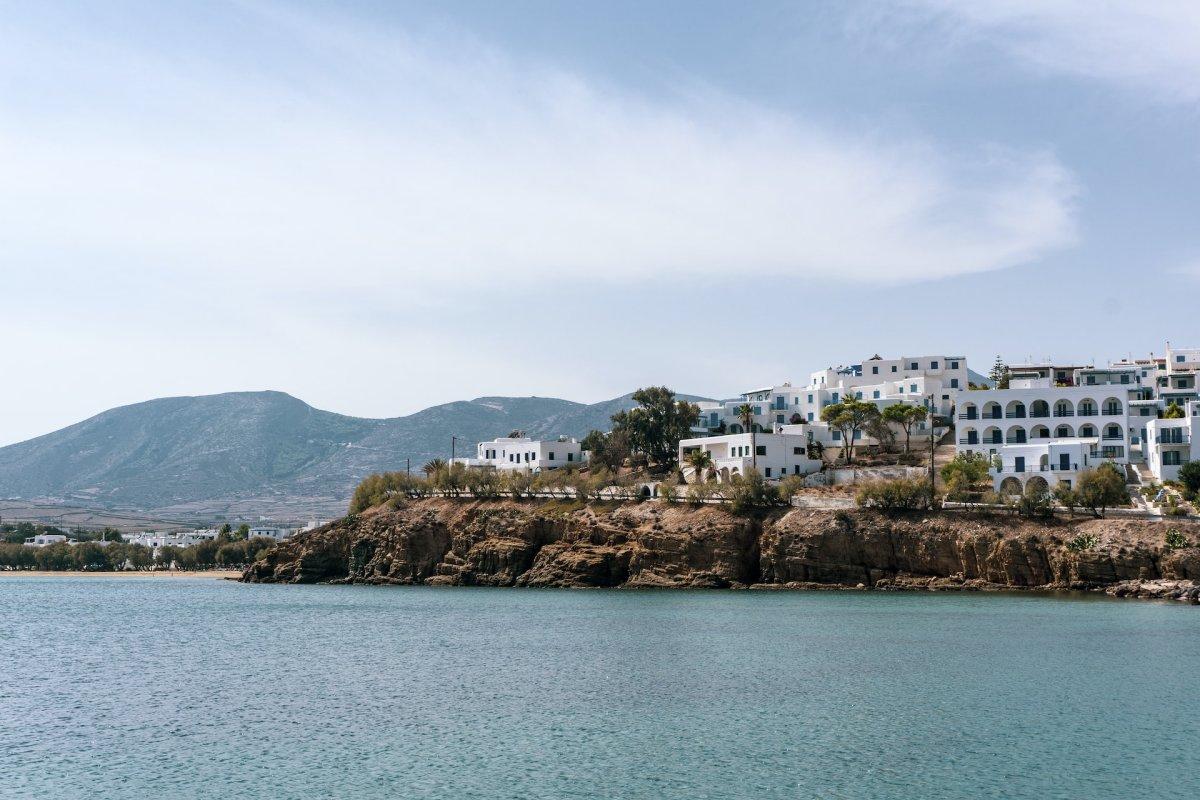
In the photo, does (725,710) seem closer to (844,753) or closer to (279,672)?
(844,753)

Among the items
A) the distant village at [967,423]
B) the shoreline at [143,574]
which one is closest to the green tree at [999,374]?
the distant village at [967,423]

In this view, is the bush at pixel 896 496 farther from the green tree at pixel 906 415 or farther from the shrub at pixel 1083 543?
the green tree at pixel 906 415

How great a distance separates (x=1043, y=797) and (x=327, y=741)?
23.3m

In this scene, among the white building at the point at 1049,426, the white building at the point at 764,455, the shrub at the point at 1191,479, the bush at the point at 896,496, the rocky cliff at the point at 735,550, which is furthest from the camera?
the white building at the point at 764,455

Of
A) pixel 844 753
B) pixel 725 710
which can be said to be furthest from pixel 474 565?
pixel 844 753

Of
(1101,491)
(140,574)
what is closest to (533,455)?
(1101,491)

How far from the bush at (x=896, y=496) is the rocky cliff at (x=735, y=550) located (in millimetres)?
1521

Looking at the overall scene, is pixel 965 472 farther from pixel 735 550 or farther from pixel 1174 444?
pixel 735 550

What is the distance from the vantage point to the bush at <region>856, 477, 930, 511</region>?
107 meters

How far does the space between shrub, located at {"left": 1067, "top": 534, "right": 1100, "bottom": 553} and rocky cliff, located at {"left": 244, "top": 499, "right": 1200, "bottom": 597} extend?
0.61ft

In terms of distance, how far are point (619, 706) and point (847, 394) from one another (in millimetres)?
101357

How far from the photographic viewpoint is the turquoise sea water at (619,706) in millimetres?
34594

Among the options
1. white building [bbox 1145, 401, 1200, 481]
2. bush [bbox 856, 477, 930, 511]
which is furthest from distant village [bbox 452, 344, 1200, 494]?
bush [bbox 856, 477, 930, 511]

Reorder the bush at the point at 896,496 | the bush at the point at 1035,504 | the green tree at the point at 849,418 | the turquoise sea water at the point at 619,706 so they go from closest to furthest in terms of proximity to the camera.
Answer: the turquoise sea water at the point at 619,706 < the bush at the point at 1035,504 < the bush at the point at 896,496 < the green tree at the point at 849,418
